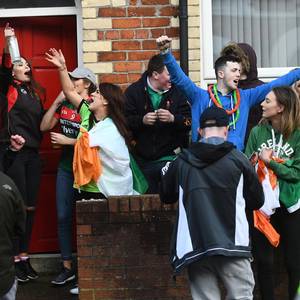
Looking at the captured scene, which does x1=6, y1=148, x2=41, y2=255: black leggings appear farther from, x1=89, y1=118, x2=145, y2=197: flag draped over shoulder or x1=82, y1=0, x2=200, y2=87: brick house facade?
x1=82, y1=0, x2=200, y2=87: brick house facade

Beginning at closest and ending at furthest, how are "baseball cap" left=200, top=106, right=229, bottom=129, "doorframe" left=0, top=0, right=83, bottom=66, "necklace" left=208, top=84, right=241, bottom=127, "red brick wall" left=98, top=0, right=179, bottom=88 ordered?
"baseball cap" left=200, top=106, right=229, bottom=129, "necklace" left=208, top=84, right=241, bottom=127, "red brick wall" left=98, top=0, right=179, bottom=88, "doorframe" left=0, top=0, right=83, bottom=66

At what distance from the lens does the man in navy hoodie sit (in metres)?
6.41

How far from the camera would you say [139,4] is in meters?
7.57

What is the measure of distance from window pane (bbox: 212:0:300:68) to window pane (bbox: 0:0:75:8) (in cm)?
169

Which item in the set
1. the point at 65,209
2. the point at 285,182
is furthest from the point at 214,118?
the point at 65,209

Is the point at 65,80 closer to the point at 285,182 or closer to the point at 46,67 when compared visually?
the point at 46,67

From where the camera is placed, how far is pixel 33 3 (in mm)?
7984

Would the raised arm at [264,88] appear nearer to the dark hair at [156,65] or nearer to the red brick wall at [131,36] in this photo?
the dark hair at [156,65]

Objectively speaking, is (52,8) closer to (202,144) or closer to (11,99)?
(11,99)

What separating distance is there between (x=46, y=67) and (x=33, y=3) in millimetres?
667

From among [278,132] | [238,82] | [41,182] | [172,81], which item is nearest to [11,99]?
[41,182]

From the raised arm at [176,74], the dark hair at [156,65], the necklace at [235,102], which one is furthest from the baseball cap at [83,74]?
the necklace at [235,102]

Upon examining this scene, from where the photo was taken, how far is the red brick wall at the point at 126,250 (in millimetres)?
6531

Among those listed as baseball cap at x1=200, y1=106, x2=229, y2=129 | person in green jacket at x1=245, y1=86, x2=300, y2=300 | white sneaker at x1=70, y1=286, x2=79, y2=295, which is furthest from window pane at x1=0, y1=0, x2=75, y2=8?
baseball cap at x1=200, y1=106, x2=229, y2=129
